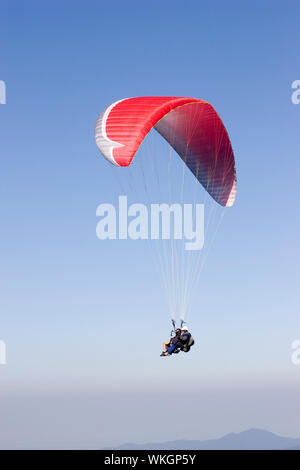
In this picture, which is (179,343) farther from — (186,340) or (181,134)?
(181,134)

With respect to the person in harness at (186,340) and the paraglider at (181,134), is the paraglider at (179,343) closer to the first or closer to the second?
the person in harness at (186,340)

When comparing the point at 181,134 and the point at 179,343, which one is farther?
the point at 181,134

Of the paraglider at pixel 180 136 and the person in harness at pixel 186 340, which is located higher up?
the paraglider at pixel 180 136

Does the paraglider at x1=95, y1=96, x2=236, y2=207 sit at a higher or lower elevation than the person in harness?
higher

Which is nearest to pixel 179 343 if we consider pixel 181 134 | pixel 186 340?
pixel 186 340

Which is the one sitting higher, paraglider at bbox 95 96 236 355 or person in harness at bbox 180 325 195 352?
paraglider at bbox 95 96 236 355

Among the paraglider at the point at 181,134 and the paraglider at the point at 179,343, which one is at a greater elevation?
the paraglider at the point at 181,134

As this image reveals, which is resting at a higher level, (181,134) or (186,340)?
(181,134)

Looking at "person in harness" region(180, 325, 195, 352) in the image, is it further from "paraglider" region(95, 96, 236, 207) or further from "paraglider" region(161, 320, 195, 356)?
"paraglider" region(95, 96, 236, 207)
